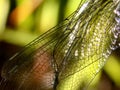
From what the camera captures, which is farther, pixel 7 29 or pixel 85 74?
pixel 7 29

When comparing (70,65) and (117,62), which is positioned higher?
(117,62)

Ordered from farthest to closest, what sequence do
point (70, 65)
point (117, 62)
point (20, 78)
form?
point (117, 62)
point (20, 78)
point (70, 65)

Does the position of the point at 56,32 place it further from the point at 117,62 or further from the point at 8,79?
the point at 117,62

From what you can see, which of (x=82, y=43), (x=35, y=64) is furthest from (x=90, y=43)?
(x=35, y=64)

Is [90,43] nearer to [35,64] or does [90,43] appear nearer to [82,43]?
[82,43]

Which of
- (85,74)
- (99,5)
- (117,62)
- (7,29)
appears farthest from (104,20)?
(7,29)

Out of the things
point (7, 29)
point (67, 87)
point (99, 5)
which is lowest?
point (67, 87)

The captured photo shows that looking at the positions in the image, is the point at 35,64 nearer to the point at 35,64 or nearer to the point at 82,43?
the point at 35,64

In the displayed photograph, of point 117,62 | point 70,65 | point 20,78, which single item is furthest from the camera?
point 117,62
